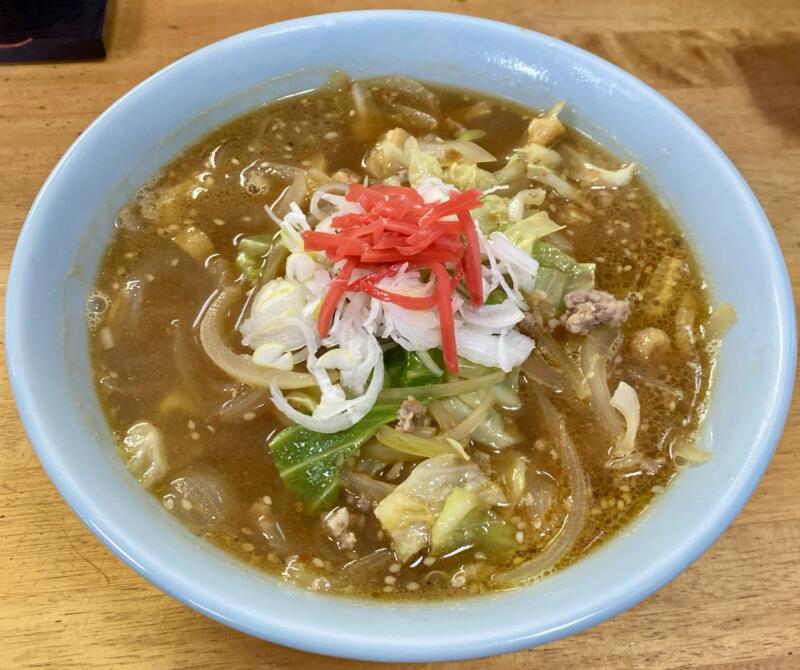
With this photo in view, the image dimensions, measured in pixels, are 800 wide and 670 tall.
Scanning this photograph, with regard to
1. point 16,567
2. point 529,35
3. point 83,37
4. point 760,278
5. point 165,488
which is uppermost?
point 529,35

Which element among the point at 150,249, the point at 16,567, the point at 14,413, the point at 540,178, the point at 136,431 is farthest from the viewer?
the point at 540,178

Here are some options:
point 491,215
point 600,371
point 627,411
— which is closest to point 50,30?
point 491,215

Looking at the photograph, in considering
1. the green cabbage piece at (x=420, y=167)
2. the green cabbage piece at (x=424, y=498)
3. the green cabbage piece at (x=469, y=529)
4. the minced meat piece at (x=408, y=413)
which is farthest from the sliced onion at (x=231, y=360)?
the green cabbage piece at (x=420, y=167)

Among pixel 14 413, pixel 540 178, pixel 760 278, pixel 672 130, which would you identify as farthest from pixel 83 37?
pixel 760 278

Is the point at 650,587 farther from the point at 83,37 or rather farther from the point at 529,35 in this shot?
the point at 83,37

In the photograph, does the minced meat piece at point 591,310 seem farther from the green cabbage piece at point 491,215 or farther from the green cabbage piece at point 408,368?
the green cabbage piece at point 408,368

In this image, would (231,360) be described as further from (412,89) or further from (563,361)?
(412,89)

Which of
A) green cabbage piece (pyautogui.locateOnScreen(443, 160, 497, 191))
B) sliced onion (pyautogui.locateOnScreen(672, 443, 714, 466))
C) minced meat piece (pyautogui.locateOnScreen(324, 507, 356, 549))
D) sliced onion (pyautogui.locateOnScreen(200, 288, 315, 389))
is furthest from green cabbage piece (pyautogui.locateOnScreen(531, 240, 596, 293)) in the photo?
minced meat piece (pyautogui.locateOnScreen(324, 507, 356, 549))
